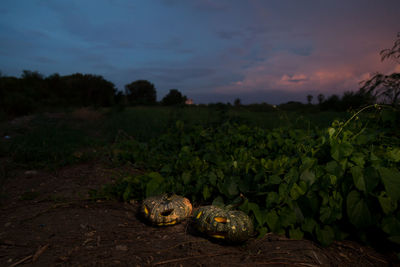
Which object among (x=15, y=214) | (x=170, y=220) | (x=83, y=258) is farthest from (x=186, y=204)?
(x=15, y=214)

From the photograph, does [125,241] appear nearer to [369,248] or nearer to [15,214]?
[15,214]

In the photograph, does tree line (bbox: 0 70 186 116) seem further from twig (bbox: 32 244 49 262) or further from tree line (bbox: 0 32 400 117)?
twig (bbox: 32 244 49 262)

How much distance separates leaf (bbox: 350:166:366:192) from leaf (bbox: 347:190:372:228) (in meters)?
0.07

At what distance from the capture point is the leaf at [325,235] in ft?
6.19

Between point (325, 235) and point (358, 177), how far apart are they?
1.62ft

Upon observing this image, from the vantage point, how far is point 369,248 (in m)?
1.92

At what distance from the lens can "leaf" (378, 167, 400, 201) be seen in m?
1.72

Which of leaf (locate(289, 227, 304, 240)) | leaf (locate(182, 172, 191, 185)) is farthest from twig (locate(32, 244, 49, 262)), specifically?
leaf (locate(289, 227, 304, 240))

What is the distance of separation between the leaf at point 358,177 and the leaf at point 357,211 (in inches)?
2.7

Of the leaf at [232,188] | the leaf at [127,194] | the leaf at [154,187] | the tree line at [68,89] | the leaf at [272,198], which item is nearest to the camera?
the leaf at [272,198]

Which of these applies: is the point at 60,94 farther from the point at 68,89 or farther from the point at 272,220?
the point at 272,220

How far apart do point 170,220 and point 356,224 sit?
4.80ft

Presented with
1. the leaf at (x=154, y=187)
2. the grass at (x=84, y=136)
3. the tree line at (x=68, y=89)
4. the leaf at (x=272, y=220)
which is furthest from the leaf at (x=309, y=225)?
the tree line at (x=68, y=89)

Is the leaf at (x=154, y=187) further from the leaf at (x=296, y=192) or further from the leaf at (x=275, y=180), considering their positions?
the leaf at (x=296, y=192)
